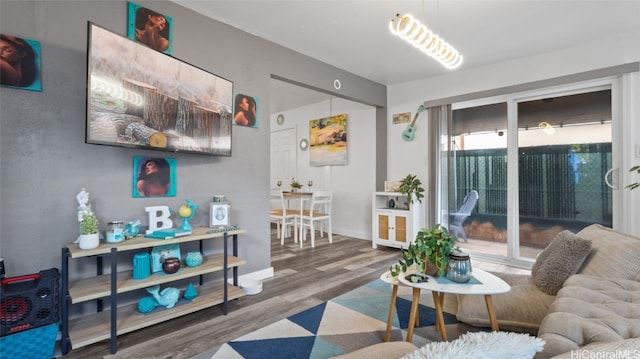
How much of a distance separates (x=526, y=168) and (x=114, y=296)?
4.25 meters

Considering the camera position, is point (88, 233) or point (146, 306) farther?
point (146, 306)

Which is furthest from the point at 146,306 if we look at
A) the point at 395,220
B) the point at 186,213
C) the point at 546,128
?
the point at 546,128

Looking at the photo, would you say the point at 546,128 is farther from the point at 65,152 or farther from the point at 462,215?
the point at 65,152

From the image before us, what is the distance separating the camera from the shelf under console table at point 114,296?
68.6 inches

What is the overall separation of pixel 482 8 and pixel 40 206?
3602 mm

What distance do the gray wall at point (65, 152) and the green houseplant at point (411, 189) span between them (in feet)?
7.97

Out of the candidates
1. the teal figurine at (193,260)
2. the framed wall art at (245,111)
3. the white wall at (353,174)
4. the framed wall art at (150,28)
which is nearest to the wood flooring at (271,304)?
the teal figurine at (193,260)

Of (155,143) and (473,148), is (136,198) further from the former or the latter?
(473,148)

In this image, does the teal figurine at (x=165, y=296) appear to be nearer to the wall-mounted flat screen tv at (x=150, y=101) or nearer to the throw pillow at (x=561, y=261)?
the wall-mounted flat screen tv at (x=150, y=101)

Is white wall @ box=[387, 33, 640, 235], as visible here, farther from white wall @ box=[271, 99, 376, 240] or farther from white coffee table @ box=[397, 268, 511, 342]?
white coffee table @ box=[397, 268, 511, 342]

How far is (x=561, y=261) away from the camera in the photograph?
1.86 metres

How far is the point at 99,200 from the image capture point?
2078 millimetres

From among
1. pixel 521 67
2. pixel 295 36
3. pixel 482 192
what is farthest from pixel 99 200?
pixel 521 67

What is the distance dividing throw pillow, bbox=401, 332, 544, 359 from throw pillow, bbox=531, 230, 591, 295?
156 centimetres
